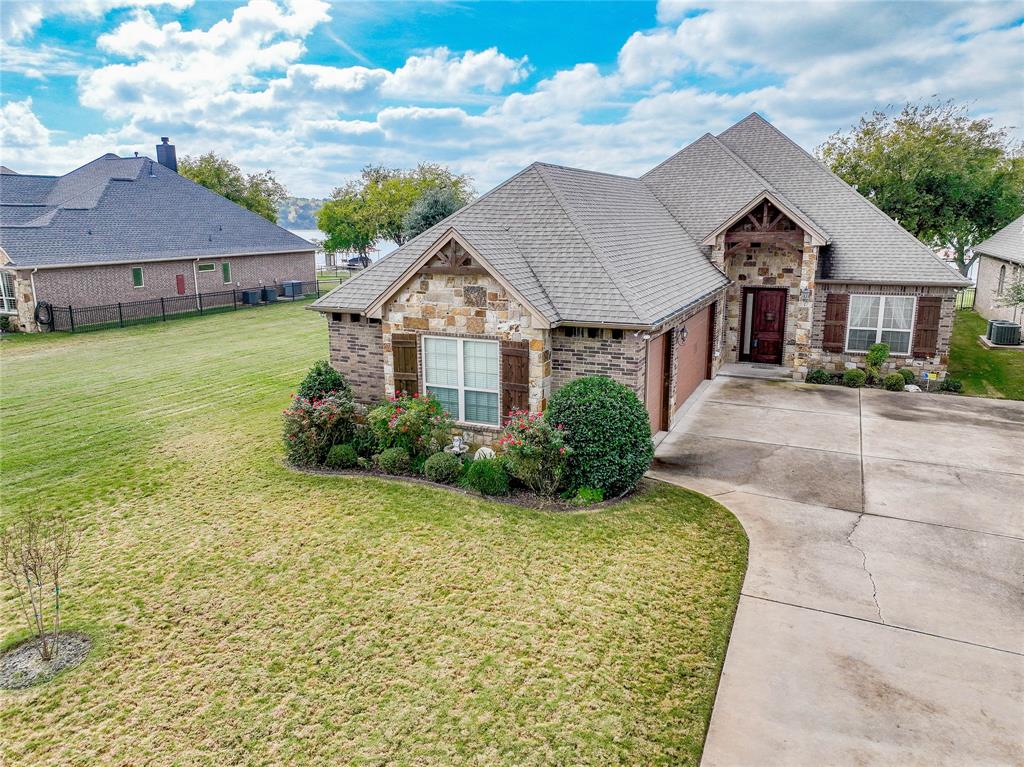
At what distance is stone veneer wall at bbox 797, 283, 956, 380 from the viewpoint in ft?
59.4

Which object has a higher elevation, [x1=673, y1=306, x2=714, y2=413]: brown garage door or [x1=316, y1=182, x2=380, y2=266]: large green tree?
[x1=316, y1=182, x2=380, y2=266]: large green tree

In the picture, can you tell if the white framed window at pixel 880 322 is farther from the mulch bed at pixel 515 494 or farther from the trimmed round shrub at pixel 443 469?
the trimmed round shrub at pixel 443 469

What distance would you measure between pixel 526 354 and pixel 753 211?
10985mm

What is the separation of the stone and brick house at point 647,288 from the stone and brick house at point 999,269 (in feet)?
22.6

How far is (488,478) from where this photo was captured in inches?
442

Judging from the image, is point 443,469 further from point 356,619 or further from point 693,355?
point 693,355

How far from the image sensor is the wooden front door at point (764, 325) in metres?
20.7

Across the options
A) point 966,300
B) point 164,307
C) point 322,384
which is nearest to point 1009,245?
point 966,300

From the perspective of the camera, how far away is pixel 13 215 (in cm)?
3091

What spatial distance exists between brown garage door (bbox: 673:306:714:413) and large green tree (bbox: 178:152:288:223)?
45491 mm

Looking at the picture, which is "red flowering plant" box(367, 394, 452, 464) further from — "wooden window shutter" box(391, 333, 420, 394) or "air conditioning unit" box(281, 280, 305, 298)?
"air conditioning unit" box(281, 280, 305, 298)

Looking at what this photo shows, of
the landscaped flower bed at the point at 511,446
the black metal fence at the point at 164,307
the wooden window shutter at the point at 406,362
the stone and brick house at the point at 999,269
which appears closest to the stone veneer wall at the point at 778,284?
the stone and brick house at the point at 999,269

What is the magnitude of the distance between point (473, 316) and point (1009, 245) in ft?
87.2

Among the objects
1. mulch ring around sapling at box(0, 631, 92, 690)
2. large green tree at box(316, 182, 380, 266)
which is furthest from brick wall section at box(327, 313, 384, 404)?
large green tree at box(316, 182, 380, 266)
